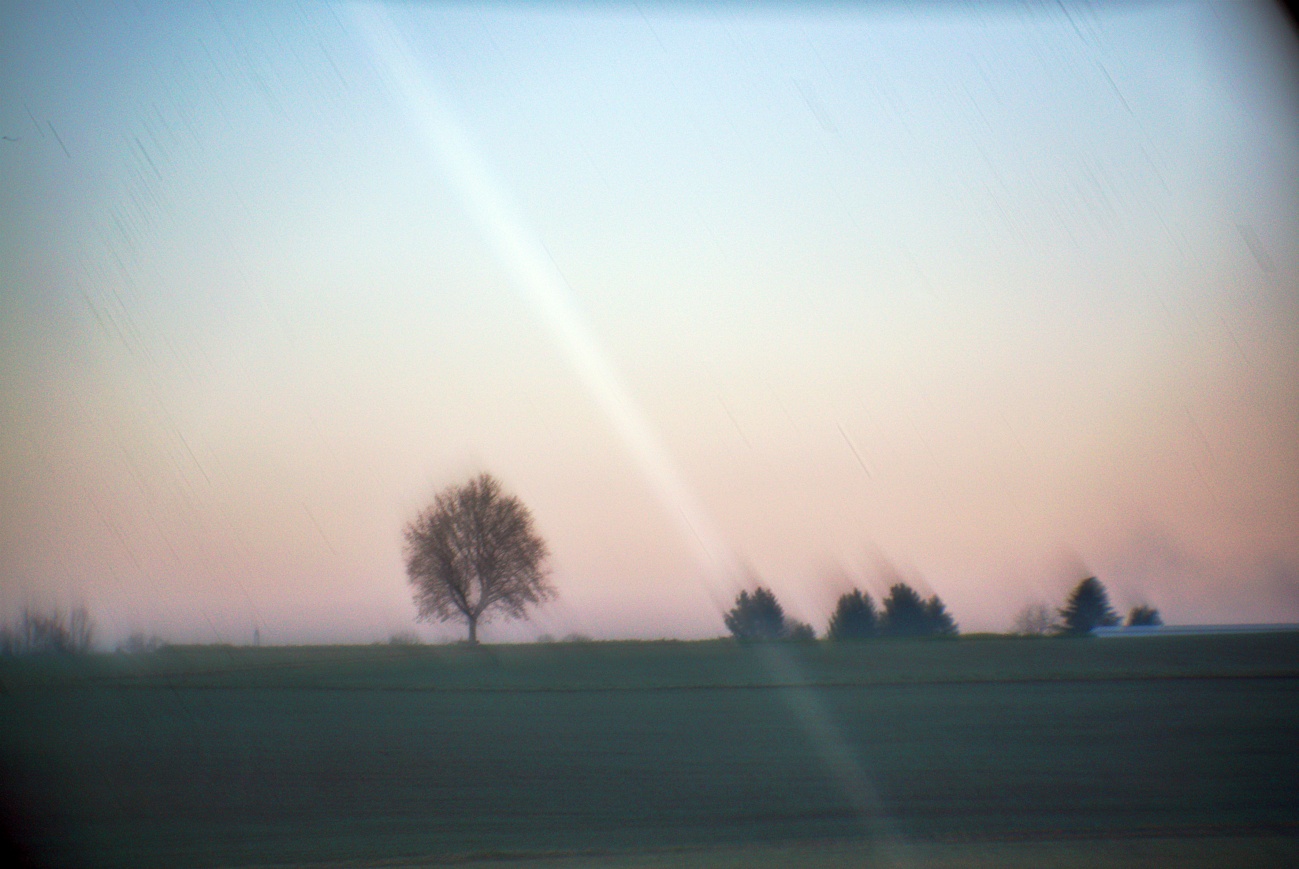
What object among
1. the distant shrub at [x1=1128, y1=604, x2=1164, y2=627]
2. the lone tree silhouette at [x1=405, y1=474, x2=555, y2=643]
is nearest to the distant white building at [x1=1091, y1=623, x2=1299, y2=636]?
the distant shrub at [x1=1128, y1=604, x2=1164, y2=627]

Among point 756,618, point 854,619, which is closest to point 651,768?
point 756,618

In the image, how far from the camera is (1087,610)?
45406mm

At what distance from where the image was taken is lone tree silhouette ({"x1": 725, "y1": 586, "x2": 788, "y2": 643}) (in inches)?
1768

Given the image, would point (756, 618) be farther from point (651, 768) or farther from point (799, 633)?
point (651, 768)

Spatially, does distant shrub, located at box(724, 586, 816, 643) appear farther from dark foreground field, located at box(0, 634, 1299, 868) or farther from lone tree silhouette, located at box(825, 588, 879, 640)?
dark foreground field, located at box(0, 634, 1299, 868)

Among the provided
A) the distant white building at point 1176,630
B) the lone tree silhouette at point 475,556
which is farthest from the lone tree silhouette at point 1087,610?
the lone tree silhouette at point 475,556

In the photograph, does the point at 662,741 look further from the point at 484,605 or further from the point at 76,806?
the point at 484,605

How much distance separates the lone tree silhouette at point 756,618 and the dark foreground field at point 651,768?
37.0 ft

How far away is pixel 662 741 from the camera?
19.5 m

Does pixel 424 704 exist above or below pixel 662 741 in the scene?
above

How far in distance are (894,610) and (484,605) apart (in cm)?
1906

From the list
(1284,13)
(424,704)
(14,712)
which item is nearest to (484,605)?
(424,704)

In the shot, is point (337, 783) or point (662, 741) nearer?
point (337, 783)

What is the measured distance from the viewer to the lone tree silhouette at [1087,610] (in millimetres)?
45125
